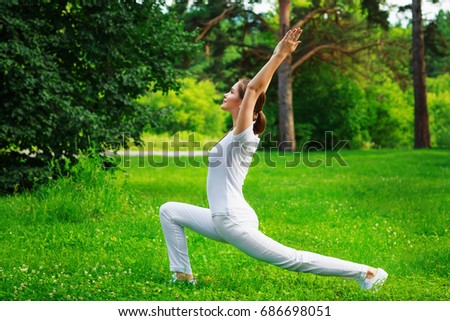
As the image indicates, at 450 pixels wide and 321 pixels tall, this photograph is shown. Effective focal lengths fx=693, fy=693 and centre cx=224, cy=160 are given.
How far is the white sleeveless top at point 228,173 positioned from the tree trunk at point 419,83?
28599mm

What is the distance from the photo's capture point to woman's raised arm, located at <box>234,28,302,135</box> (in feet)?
19.2

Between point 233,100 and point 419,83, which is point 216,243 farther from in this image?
point 419,83

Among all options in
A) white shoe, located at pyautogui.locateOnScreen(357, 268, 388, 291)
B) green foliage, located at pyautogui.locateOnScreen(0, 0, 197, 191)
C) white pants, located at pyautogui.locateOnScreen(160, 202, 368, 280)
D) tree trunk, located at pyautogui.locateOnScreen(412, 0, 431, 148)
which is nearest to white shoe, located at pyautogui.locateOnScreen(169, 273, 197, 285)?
white pants, located at pyautogui.locateOnScreen(160, 202, 368, 280)

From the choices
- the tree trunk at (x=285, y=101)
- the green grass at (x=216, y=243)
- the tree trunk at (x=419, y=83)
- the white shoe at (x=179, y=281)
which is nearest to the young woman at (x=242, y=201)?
the green grass at (x=216, y=243)

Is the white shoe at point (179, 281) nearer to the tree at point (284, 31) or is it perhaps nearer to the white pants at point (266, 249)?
the white pants at point (266, 249)

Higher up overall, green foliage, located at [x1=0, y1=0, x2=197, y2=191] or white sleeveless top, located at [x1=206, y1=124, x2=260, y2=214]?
green foliage, located at [x1=0, y1=0, x2=197, y2=191]

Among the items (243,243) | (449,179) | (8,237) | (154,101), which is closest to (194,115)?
(154,101)

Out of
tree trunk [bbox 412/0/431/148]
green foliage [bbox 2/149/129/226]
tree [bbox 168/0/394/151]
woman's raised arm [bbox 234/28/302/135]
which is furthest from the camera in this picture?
tree [bbox 168/0/394/151]

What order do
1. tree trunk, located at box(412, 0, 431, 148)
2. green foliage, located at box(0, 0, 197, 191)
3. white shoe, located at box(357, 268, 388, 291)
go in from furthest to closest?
1. tree trunk, located at box(412, 0, 431, 148)
2. green foliage, located at box(0, 0, 197, 191)
3. white shoe, located at box(357, 268, 388, 291)

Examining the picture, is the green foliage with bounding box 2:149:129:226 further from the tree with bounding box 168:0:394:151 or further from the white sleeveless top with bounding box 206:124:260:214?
the tree with bounding box 168:0:394:151

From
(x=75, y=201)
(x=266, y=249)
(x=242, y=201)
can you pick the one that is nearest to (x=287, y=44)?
(x=242, y=201)

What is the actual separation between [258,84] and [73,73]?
1011 centimetres

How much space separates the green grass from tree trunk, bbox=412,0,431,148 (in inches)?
670

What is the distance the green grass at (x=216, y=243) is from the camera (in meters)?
6.80
